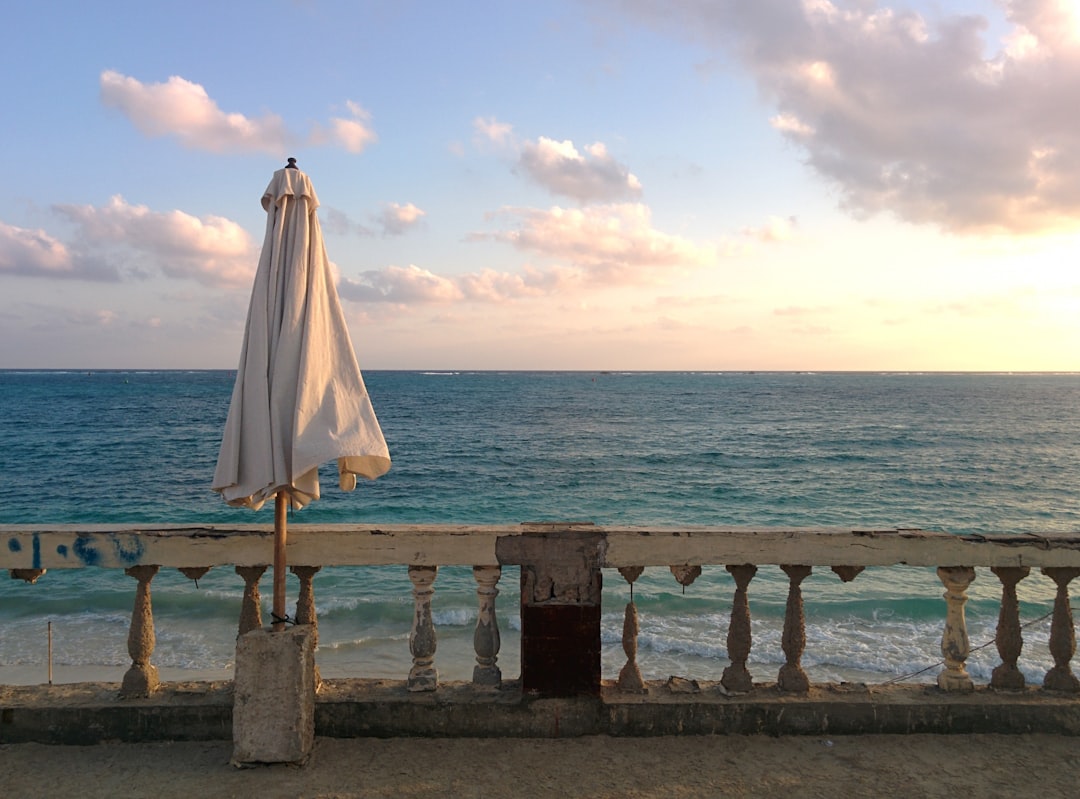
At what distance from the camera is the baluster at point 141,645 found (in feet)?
12.4

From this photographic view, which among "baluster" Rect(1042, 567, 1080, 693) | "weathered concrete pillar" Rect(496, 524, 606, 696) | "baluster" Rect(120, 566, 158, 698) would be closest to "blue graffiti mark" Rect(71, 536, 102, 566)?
"baluster" Rect(120, 566, 158, 698)

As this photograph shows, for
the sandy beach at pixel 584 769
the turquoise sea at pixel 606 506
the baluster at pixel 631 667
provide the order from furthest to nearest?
the turquoise sea at pixel 606 506, the baluster at pixel 631 667, the sandy beach at pixel 584 769

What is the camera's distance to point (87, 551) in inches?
147

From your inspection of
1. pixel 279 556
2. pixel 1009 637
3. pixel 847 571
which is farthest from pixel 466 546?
pixel 1009 637

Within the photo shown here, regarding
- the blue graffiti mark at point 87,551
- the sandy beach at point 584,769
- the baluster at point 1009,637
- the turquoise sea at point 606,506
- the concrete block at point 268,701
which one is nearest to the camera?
the sandy beach at point 584,769

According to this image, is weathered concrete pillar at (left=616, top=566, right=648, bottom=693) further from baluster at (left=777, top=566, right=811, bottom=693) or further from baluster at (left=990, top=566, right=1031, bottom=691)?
baluster at (left=990, top=566, right=1031, bottom=691)

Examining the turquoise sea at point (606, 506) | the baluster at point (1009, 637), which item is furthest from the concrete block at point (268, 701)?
the turquoise sea at point (606, 506)

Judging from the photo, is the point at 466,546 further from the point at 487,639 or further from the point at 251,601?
the point at 251,601

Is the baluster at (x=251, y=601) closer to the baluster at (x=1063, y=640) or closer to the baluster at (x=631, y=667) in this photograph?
the baluster at (x=631, y=667)

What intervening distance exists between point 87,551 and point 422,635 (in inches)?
70.3

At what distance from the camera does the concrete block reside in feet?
11.2

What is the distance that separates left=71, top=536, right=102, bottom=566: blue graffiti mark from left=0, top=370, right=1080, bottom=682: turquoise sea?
6.14m

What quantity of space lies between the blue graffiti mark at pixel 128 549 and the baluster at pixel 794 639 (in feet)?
11.1

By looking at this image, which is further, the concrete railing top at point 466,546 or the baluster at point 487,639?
the baluster at point 487,639
